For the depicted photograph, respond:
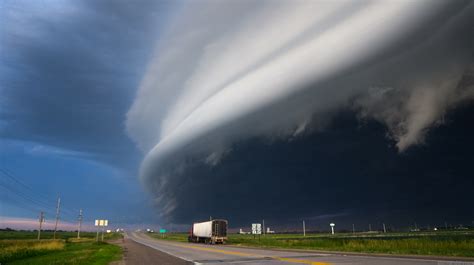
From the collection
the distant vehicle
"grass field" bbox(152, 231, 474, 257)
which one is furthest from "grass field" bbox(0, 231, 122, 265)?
"grass field" bbox(152, 231, 474, 257)

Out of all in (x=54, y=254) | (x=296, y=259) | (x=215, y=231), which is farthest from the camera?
(x=215, y=231)

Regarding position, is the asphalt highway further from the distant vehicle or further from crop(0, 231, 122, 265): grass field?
the distant vehicle

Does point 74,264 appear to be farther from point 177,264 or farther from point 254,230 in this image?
point 254,230

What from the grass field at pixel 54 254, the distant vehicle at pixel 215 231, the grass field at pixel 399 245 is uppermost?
the distant vehicle at pixel 215 231

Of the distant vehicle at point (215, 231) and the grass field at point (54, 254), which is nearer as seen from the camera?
the grass field at point (54, 254)

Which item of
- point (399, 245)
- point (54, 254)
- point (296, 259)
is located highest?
point (399, 245)

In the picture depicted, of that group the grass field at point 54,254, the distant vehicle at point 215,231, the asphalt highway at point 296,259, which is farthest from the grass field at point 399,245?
the grass field at point 54,254

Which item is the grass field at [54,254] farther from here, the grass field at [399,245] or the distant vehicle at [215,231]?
the grass field at [399,245]

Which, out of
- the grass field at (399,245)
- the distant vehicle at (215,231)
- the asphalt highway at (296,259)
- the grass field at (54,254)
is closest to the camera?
the asphalt highway at (296,259)

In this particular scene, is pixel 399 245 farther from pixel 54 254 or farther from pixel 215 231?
pixel 54 254

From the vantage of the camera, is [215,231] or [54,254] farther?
[215,231]

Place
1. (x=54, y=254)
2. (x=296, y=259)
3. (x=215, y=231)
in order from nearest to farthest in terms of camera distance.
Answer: (x=296, y=259)
(x=54, y=254)
(x=215, y=231)

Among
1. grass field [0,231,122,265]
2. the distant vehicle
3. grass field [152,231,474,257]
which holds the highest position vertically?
the distant vehicle

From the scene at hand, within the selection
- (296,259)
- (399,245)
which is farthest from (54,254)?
(399,245)
